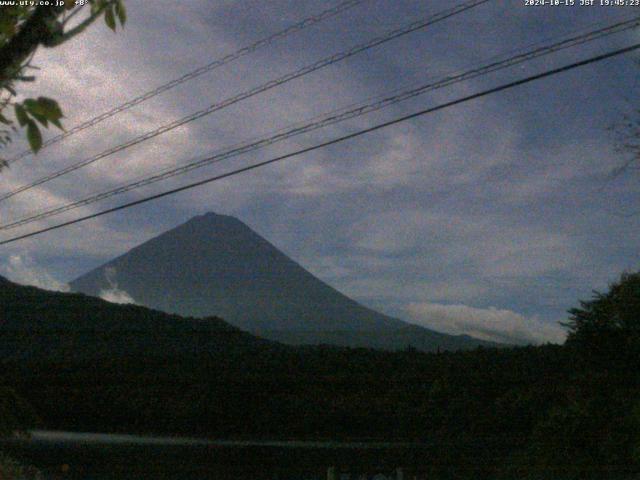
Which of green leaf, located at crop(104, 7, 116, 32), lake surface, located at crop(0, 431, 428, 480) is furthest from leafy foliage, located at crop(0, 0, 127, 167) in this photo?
lake surface, located at crop(0, 431, 428, 480)

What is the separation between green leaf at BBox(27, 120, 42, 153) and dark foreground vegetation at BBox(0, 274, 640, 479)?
11203 millimetres

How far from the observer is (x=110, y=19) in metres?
3.03

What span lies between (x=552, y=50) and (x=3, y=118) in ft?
23.4

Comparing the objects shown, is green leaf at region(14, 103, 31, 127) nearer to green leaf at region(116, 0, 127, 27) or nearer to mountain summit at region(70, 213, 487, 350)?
green leaf at region(116, 0, 127, 27)

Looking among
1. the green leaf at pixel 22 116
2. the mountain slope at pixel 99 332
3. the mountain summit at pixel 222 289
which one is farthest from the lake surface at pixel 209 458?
the mountain summit at pixel 222 289

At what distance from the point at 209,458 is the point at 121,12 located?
Result: 16897mm

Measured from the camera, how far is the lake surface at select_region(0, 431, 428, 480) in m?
15.9

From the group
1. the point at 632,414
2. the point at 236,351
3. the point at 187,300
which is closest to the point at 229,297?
the point at 187,300

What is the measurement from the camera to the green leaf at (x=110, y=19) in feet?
9.90

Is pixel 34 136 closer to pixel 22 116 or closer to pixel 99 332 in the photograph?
pixel 22 116

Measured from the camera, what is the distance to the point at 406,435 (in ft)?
59.5

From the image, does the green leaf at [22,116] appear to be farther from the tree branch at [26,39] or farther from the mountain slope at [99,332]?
the mountain slope at [99,332]

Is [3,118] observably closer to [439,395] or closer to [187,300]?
[439,395]

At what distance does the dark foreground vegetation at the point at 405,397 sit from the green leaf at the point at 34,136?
11.2 m
